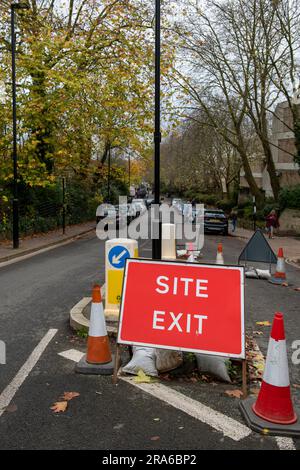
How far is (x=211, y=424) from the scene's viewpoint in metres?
3.78

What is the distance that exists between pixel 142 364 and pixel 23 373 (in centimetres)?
132

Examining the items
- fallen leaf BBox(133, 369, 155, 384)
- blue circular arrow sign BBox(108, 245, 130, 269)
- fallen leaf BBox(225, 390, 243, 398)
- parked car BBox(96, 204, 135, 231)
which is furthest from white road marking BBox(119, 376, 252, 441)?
parked car BBox(96, 204, 135, 231)

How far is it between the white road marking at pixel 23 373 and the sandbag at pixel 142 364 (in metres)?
1.10

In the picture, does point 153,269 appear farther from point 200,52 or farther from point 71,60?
point 200,52

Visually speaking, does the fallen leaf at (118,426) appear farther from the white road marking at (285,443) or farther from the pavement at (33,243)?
the pavement at (33,243)

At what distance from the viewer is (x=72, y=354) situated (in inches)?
216

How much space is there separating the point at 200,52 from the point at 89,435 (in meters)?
26.6

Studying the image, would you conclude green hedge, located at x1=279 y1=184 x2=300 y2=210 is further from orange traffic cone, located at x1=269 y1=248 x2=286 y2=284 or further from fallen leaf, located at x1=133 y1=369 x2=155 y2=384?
fallen leaf, located at x1=133 y1=369 x2=155 y2=384

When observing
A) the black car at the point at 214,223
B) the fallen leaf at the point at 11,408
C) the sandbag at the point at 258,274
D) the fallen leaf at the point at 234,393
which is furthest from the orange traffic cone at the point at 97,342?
the black car at the point at 214,223

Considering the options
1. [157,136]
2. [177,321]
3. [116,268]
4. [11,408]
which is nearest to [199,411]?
[177,321]

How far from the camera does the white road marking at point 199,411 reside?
367cm

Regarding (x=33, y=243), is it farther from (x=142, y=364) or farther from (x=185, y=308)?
(x=185, y=308)

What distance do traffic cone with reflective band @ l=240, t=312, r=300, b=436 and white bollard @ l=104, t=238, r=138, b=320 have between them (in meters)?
2.97

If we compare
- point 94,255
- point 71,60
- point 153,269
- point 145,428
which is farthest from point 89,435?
point 71,60
